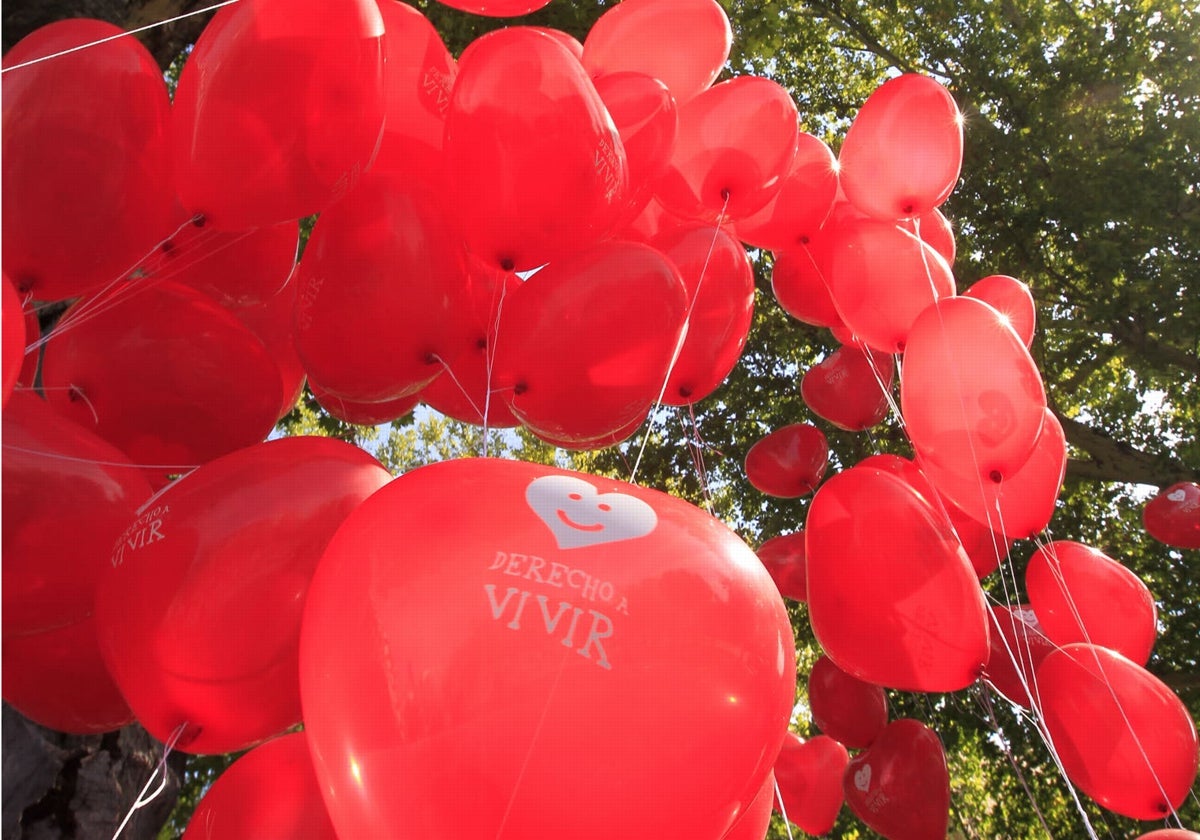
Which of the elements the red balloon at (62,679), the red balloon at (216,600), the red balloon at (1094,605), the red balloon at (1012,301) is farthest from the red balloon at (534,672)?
the red balloon at (1012,301)

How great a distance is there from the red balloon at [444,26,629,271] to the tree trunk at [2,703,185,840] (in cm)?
190

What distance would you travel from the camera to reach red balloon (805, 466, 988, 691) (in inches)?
87.1

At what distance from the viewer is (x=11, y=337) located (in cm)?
123

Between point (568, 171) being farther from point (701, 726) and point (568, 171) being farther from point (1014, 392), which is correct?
point (1014, 392)

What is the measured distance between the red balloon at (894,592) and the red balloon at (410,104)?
154 centimetres

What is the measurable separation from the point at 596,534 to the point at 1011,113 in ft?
22.5

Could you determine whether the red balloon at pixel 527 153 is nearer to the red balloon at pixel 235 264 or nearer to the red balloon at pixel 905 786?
the red balloon at pixel 235 264

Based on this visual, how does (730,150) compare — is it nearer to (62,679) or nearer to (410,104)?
(410,104)

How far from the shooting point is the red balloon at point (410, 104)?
231cm

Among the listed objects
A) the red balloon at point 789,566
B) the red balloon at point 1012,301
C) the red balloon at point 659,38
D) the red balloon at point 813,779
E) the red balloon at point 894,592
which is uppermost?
the red balloon at point 659,38

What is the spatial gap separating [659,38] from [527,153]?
1.20 metres

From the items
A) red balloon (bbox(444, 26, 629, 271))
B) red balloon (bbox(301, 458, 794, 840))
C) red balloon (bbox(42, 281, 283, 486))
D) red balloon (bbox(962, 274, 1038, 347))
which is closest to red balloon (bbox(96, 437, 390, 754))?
red balloon (bbox(301, 458, 794, 840))

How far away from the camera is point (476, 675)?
42.5 inches

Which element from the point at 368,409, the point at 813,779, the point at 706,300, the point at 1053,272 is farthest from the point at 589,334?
the point at 1053,272
